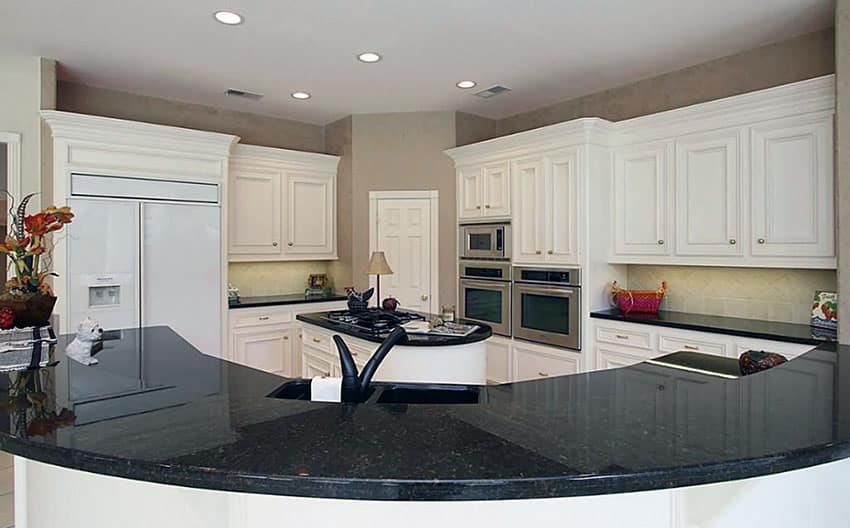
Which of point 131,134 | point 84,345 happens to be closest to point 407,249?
point 131,134

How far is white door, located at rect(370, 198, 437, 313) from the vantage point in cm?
530

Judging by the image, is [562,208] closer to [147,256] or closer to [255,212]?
[255,212]

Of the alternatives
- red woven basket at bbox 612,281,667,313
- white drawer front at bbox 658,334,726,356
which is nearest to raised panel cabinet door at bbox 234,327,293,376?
red woven basket at bbox 612,281,667,313

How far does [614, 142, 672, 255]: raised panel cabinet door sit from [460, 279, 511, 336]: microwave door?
103 cm

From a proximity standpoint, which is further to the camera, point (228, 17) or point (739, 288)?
point (739, 288)

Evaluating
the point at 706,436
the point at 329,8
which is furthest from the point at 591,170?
the point at 706,436

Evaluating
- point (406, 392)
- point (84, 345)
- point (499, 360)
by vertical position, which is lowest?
point (499, 360)

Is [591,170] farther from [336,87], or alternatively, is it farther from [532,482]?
[532,482]

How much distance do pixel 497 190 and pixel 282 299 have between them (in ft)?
7.62

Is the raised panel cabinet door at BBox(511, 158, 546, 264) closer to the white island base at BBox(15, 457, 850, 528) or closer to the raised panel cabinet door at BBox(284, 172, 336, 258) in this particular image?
the raised panel cabinet door at BBox(284, 172, 336, 258)

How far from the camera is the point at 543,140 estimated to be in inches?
167

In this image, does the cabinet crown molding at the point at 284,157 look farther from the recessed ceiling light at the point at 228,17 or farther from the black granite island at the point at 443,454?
the black granite island at the point at 443,454

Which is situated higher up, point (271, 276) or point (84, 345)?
point (271, 276)

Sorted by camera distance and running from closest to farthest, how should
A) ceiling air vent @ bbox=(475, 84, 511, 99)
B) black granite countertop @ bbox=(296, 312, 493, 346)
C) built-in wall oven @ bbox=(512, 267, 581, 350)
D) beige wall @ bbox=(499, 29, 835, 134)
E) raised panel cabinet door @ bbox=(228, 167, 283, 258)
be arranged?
1. black granite countertop @ bbox=(296, 312, 493, 346)
2. beige wall @ bbox=(499, 29, 835, 134)
3. built-in wall oven @ bbox=(512, 267, 581, 350)
4. ceiling air vent @ bbox=(475, 84, 511, 99)
5. raised panel cabinet door @ bbox=(228, 167, 283, 258)
